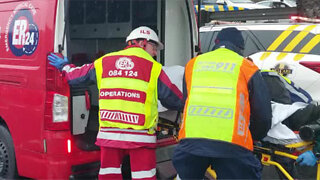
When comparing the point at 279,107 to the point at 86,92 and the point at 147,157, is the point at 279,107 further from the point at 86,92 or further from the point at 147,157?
the point at 86,92

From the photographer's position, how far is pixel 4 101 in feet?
14.0

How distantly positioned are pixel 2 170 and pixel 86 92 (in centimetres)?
126

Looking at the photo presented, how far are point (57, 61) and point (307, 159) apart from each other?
213cm

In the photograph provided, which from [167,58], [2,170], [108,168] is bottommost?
[2,170]

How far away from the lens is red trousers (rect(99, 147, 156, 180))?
3.54 m

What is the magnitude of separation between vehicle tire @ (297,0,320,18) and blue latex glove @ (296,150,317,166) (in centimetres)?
430

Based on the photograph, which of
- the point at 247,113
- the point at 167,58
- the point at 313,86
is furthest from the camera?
the point at 313,86

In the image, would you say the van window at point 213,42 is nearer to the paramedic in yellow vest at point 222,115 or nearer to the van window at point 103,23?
the van window at point 103,23

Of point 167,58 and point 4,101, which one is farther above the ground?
point 167,58

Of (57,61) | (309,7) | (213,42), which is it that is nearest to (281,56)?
(309,7)

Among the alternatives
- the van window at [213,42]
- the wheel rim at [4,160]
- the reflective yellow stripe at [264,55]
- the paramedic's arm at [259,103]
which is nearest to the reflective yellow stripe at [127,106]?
the paramedic's arm at [259,103]

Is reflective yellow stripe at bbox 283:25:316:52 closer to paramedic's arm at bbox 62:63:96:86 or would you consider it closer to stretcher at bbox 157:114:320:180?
stretcher at bbox 157:114:320:180

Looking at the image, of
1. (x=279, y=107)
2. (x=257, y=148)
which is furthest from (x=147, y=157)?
(x=279, y=107)

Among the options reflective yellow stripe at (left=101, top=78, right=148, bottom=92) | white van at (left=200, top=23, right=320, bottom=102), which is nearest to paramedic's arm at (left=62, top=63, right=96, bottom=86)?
reflective yellow stripe at (left=101, top=78, right=148, bottom=92)
